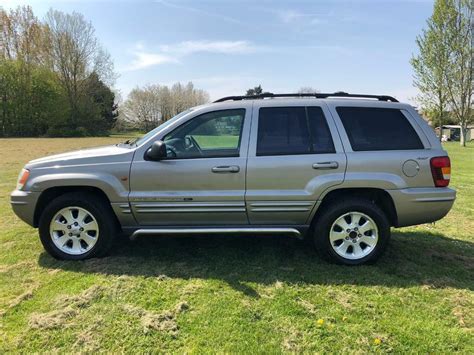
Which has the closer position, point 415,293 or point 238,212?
point 415,293

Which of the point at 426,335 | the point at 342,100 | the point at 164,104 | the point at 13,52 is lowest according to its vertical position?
the point at 426,335

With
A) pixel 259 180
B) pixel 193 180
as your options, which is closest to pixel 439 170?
pixel 259 180

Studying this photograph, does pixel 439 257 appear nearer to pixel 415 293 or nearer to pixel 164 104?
pixel 415 293

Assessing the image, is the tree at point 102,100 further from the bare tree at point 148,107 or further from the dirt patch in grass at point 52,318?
the dirt patch in grass at point 52,318

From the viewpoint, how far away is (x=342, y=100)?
14.3ft

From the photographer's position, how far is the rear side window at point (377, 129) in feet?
13.7

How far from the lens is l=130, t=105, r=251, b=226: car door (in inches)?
162

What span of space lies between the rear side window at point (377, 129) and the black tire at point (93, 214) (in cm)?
293

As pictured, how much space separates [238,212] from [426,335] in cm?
213

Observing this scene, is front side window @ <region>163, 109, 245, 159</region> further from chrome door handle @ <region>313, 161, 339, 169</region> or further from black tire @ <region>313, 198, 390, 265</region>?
black tire @ <region>313, 198, 390, 265</region>

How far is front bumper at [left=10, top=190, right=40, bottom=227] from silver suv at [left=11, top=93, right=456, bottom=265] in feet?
0.04

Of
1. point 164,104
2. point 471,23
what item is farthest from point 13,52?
point 471,23

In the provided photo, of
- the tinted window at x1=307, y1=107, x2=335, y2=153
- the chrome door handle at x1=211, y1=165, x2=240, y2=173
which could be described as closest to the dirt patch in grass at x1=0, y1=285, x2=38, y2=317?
the chrome door handle at x1=211, y1=165, x2=240, y2=173

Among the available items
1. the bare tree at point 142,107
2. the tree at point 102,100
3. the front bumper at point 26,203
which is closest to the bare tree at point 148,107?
the bare tree at point 142,107
